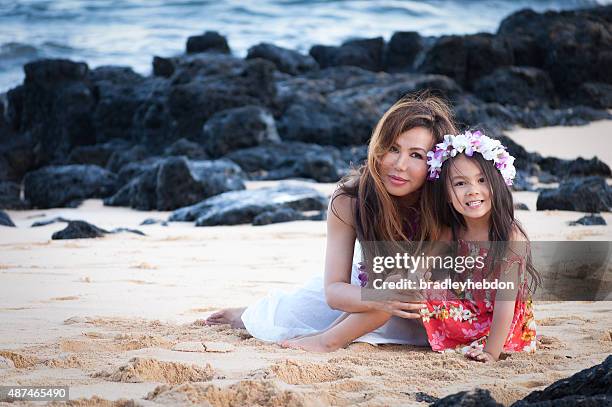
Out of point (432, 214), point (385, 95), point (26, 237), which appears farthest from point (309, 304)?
point (385, 95)

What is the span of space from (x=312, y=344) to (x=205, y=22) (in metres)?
26.5

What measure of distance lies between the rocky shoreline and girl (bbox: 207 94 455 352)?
5.69 meters

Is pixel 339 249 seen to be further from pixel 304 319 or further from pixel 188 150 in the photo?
pixel 188 150

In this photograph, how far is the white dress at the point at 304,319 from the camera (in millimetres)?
3475

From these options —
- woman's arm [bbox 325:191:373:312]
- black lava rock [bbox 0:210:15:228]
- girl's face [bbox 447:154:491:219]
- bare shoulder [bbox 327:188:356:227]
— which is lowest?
black lava rock [bbox 0:210:15:228]

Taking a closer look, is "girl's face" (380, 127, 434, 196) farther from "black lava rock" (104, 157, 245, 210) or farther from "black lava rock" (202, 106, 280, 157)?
"black lava rock" (202, 106, 280, 157)

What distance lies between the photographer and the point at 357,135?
14.5m

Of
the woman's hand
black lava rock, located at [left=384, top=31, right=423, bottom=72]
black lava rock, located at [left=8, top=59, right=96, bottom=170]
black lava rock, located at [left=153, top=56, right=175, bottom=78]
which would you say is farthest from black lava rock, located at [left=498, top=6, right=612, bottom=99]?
the woman's hand

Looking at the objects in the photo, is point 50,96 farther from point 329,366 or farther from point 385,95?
point 329,366

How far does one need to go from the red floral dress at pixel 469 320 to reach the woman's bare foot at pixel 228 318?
95cm

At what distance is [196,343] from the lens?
11.0 feet

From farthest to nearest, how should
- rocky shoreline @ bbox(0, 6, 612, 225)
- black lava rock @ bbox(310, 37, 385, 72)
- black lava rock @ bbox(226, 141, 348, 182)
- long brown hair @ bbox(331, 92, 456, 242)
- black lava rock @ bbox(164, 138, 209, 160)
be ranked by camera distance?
black lava rock @ bbox(310, 37, 385, 72) → black lava rock @ bbox(164, 138, 209, 160) → black lava rock @ bbox(226, 141, 348, 182) → rocky shoreline @ bbox(0, 6, 612, 225) → long brown hair @ bbox(331, 92, 456, 242)

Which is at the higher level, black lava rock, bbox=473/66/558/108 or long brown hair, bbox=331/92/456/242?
long brown hair, bbox=331/92/456/242

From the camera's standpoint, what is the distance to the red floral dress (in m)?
3.25
